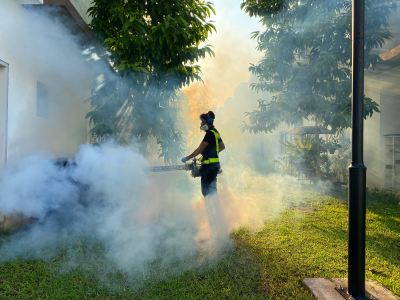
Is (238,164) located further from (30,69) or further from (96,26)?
(30,69)

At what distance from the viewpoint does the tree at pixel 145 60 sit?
6.65 m

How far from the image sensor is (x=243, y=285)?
361 centimetres

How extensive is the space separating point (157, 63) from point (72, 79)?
6.36 feet

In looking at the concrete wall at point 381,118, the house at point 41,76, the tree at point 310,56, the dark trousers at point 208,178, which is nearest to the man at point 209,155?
the dark trousers at point 208,178

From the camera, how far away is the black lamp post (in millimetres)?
3309

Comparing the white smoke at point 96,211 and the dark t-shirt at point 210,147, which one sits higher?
the dark t-shirt at point 210,147

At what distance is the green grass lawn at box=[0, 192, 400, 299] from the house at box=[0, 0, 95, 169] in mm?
2236

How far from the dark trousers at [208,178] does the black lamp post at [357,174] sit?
8.90 ft

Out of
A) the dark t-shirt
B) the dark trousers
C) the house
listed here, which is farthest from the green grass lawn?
the house

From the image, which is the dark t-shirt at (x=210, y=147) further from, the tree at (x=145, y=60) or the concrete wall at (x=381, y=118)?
the concrete wall at (x=381, y=118)

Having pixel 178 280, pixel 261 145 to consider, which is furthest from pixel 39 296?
pixel 261 145

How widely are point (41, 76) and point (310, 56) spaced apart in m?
6.98

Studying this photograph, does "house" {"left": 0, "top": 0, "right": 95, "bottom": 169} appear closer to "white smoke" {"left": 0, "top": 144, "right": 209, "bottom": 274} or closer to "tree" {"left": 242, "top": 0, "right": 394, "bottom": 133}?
"white smoke" {"left": 0, "top": 144, "right": 209, "bottom": 274}

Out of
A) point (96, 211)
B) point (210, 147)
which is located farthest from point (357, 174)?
point (96, 211)
